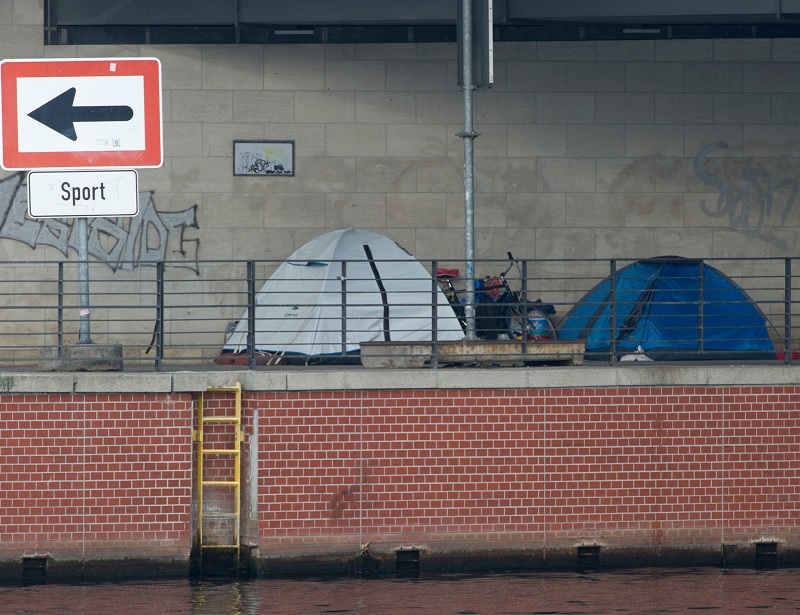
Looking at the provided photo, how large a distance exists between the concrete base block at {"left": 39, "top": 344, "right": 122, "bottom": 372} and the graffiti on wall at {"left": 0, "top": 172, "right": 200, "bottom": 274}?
3.88 metres

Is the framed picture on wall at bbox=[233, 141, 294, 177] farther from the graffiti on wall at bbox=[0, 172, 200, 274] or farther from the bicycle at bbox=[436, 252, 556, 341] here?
the bicycle at bbox=[436, 252, 556, 341]

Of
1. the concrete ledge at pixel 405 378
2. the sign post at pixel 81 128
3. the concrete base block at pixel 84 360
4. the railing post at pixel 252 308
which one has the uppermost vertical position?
the sign post at pixel 81 128

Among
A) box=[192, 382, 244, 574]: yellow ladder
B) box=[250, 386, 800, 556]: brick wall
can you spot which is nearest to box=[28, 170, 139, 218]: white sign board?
box=[192, 382, 244, 574]: yellow ladder

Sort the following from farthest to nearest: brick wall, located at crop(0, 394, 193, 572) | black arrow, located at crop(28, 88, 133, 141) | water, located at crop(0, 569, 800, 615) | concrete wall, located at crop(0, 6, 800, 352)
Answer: concrete wall, located at crop(0, 6, 800, 352)
brick wall, located at crop(0, 394, 193, 572)
black arrow, located at crop(28, 88, 133, 141)
water, located at crop(0, 569, 800, 615)

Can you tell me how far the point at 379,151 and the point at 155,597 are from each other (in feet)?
23.0

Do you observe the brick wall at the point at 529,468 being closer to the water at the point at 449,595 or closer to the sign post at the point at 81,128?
the water at the point at 449,595

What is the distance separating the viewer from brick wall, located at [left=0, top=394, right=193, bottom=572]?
1059 cm

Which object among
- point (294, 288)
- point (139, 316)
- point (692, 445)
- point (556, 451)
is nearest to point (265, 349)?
point (294, 288)

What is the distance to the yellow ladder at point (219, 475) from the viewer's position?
10781mm

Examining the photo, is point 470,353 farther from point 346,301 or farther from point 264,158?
point 264,158

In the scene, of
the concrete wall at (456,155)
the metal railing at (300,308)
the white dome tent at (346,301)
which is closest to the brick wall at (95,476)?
the white dome tent at (346,301)

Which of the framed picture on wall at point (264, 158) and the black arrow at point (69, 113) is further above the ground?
the framed picture on wall at point (264, 158)

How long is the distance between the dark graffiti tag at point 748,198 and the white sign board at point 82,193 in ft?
26.7

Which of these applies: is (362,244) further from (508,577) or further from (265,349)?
(508,577)
